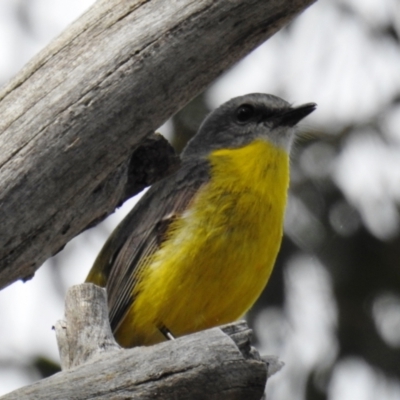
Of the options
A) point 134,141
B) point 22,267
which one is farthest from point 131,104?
point 22,267

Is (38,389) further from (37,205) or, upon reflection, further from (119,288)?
(119,288)

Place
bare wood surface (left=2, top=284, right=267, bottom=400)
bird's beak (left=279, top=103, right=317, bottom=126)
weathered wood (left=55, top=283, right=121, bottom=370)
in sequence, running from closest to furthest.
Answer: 1. bare wood surface (left=2, top=284, right=267, bottom=400)
2. weathered wood (left=55, top=283, right=121, bottom=370)
3. bird's beak (left=279, top=103, right=317, bottom=126)

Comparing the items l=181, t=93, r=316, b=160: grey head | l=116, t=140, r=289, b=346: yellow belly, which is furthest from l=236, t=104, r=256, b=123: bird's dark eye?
l=116, t=140, r=289, b=346: yellow belly

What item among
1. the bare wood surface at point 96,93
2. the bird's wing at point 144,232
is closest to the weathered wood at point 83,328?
the bare wood surface at point 96,93

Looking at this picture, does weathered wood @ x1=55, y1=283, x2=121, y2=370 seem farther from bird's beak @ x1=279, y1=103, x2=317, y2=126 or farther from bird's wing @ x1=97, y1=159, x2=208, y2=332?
bird's beak @ x1=279, y1=103, x2=317, y2=126

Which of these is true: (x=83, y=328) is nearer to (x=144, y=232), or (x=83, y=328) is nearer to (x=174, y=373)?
(x=174, y=373)
